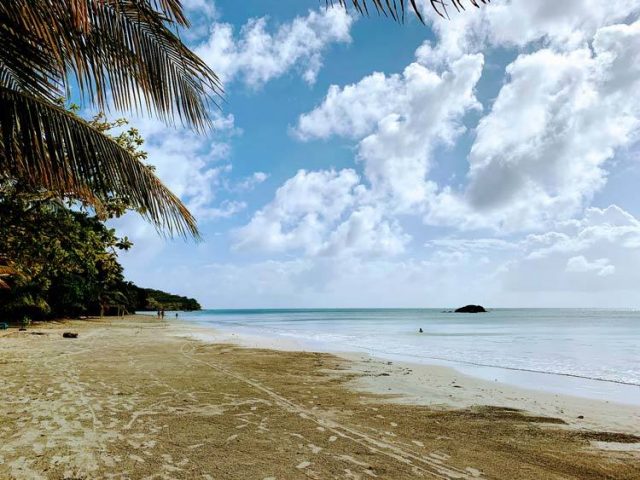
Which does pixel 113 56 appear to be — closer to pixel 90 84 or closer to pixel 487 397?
pixel 90 84

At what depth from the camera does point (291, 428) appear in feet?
19.9

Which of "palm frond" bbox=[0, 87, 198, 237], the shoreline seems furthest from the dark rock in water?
"palm frond" bbox=[0, 87, 198, 237]

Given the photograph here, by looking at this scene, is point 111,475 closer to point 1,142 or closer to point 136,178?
point 136,178

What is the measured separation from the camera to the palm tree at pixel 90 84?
361 cm

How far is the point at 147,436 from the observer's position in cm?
543

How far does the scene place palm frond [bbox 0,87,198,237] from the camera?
12.2ft

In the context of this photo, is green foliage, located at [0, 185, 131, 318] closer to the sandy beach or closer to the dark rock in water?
the sandy beach

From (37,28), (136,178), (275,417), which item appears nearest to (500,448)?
(275,417)

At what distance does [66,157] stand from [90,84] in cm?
73

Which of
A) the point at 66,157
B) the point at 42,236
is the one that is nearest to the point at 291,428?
the point at 66,157

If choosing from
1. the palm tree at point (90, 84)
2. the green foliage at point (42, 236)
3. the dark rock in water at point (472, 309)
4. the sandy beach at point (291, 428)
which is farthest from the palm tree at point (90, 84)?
the dark rock in water at point (472, 309)

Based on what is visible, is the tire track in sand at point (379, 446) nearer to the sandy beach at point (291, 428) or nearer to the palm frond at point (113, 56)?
the sandy beach at point (291, 428)

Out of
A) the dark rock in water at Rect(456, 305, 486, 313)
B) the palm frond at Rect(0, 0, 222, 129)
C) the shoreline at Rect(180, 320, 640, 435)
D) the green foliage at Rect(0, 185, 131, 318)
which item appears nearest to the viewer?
the palm frond at Rect(0, 0, 222, 129)

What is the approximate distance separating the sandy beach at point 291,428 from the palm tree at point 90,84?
9.39ft
